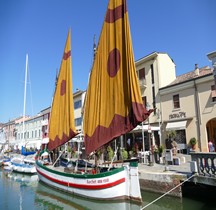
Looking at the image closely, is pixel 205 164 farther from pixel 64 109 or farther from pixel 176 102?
→ pixel 176 102

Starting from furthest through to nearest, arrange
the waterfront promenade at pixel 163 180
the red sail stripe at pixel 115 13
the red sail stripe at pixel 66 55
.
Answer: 1. the red sail stripe at pixel 66 55
2. the red sail stripe at pixel 115 13
3. the waterfront promenade at pixel 163 180

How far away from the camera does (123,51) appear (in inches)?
422

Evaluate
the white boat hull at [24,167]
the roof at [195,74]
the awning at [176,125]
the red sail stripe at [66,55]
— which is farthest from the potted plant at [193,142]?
the white boat hull at [24,167]

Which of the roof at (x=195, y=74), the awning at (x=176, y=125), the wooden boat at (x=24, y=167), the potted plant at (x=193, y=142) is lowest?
the wooden boat at (x=24, y=167)

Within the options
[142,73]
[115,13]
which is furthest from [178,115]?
[115,13]

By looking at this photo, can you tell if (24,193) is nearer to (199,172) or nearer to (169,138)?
(199,172)

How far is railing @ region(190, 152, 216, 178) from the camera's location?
916 centimetres

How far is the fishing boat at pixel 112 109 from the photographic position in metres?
9.65

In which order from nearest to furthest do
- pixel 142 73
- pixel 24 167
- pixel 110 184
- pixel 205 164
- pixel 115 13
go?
1. pixel 205 164
2. pixel 110 184
3. pixel 115 13
4. pixel 24 167
5. pixel 142 73

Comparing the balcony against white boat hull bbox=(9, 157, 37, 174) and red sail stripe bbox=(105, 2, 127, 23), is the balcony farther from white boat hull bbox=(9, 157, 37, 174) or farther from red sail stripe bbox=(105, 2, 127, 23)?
white boat hull bbox=(9, 157, 37, 174)

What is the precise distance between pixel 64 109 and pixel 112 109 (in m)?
6.42

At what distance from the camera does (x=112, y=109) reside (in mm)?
10484

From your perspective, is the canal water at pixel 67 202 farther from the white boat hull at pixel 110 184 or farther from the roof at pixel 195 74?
the roof at pixel 195 74

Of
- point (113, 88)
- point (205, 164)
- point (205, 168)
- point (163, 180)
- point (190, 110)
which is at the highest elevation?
point (113, 88)
